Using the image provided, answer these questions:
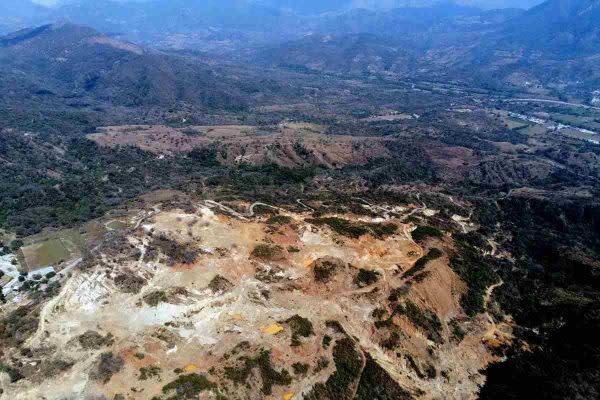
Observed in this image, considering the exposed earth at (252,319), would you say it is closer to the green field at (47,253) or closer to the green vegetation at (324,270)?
the green vegetation at (324,270)

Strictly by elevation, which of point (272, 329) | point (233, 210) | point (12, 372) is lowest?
point (233, 210)

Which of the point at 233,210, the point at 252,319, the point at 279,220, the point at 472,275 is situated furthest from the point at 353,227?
the point at 252,319

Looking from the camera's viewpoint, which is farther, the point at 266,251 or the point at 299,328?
the point at 266,251

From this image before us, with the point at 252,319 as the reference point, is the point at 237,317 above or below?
above

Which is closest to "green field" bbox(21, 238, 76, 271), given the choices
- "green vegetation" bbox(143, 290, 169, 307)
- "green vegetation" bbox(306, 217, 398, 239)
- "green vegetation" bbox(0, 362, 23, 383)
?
"green vegetation" bbox(143, 290, 169, 307)

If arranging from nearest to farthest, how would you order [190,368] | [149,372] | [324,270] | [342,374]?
[149,372] < [190,368] < [342,374] < [324,270]

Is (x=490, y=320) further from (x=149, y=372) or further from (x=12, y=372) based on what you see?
(x=12, y=372)

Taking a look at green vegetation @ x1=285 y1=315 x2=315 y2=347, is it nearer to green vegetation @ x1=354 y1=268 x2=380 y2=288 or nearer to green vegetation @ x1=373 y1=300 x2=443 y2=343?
green vegetation @ x1=373 y1=300 x2=443 y2=343
